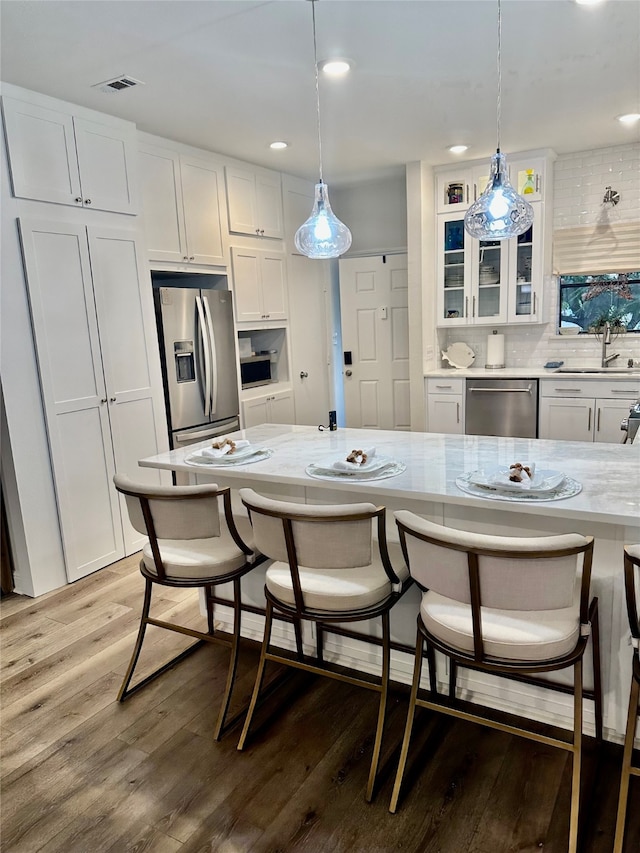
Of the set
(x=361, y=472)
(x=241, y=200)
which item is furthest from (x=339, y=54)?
(x=361, y=472)

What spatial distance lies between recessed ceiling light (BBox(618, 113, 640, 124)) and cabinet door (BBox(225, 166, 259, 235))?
2704 millimetres

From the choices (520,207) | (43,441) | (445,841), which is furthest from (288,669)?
(520,207)

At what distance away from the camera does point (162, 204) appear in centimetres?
388

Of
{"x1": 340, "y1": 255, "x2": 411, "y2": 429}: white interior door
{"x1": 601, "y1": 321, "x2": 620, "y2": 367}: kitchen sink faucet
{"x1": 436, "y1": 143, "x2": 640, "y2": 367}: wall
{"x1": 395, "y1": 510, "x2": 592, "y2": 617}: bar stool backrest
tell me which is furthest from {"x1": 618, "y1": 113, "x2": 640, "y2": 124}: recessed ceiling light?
{"x1": 395, "y1": 510, "x2": 592, "y2": 617}: bar stool backrest

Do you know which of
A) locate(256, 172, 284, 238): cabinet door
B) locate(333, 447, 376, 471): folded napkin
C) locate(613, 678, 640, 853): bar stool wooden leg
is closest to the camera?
locate(613, 678, 640, 853): bar stool wooden leg

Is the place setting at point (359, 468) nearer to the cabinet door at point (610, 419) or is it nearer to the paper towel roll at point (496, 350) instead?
the cabinet door at point (610, 419)

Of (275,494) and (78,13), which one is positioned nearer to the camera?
(78,13)

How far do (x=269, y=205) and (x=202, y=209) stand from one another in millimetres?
875

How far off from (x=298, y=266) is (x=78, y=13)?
3.17 meters

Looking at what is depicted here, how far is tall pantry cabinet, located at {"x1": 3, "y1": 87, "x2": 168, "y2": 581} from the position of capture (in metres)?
3.17

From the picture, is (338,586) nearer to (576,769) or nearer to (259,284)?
(576,769)

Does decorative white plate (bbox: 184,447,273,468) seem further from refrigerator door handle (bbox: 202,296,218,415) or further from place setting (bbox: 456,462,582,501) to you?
refrigerator door handle (bbox: 202,296,218,415)

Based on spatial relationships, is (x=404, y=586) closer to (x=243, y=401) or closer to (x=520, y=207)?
(x=520, y=207)

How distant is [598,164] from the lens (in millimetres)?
4738
